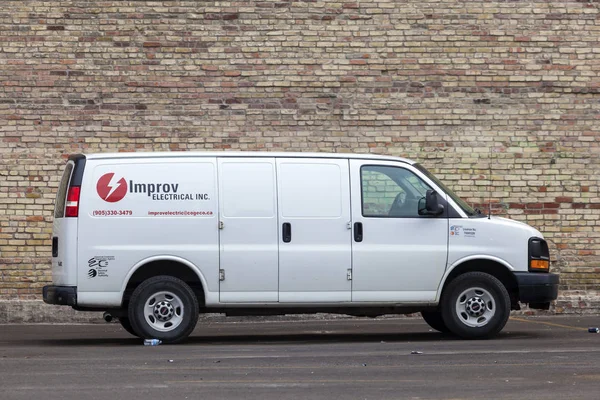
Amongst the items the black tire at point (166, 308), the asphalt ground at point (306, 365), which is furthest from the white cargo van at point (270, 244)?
the asphalt ground at point (306, 365)

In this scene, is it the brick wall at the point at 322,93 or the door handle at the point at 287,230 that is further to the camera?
the brick wall at the point at 322,93

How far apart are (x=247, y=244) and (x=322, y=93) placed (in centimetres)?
499

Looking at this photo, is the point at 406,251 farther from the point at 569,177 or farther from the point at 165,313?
the point at 569,177

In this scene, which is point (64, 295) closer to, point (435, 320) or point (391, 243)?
point (391, 243)

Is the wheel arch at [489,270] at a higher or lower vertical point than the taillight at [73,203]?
lower

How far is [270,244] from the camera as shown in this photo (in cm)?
1266

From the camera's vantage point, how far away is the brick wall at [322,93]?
665 inches

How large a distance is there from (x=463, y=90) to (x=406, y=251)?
5076 millimetres

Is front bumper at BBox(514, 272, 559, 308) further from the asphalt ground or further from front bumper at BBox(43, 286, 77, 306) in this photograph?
front bumper at BBox(43, 286, 77, 306)

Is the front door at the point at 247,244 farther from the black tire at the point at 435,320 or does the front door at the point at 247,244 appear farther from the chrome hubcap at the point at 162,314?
the black tire at the point at 435,320

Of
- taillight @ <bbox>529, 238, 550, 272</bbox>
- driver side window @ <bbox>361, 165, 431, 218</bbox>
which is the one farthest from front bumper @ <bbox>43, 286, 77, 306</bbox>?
taillight @ <bbox>529, 238, 550, 272</bbox>

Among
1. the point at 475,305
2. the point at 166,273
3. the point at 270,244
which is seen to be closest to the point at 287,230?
the point at 270,244

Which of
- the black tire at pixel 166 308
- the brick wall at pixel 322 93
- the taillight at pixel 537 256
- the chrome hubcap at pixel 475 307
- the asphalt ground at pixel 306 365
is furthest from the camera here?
the brick wall at pixel 322 93

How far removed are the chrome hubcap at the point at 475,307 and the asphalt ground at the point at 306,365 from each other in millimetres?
280
